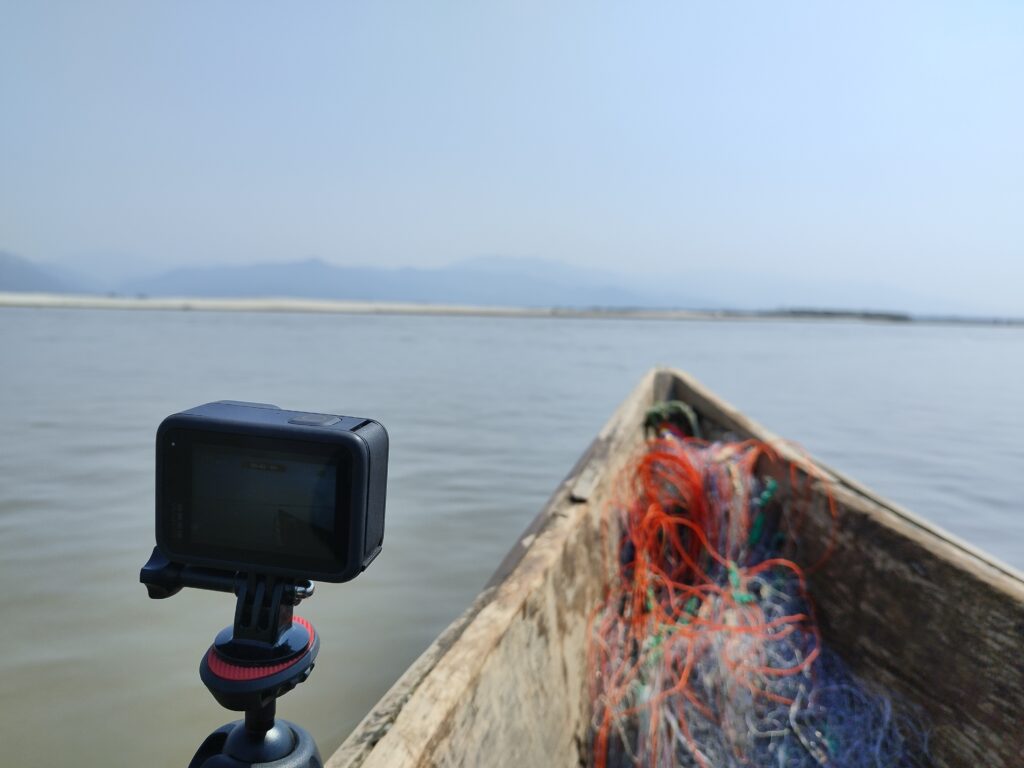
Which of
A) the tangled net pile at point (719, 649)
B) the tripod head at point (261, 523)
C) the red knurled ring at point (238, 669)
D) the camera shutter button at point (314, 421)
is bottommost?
the tangled net pile at point (719, 649)

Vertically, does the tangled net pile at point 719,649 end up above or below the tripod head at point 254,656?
below

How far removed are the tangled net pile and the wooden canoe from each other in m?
0.10

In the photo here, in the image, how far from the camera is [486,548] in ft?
14.2

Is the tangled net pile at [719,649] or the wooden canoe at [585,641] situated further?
the tangled net pile at [719,649]

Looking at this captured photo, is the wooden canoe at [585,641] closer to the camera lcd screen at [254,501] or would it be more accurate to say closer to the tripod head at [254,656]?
the tripod head at [254,656]

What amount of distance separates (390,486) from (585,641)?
3.26 meters

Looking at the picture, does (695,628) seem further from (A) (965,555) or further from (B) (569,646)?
(A) (965,555)

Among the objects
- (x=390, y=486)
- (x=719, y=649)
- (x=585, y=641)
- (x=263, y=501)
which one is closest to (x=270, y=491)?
(x=263, y=501)

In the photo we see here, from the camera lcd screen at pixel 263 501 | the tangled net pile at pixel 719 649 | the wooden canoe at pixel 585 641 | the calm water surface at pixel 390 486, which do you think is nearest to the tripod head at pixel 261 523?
the camera lcd screen at pixel 263 501

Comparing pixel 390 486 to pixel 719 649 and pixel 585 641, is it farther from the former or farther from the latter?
pixel 719 649

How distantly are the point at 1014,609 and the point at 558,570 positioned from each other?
1.19 metres

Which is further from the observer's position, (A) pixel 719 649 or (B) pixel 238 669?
(A) pixel 719 649

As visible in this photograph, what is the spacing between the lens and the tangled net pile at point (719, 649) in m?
2.13

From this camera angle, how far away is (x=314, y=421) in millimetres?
870
